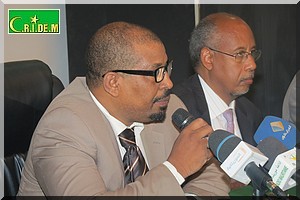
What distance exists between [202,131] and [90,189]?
32 centimetres

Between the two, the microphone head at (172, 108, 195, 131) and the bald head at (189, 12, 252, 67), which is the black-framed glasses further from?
the bald head at (189, 12, 252, 67)

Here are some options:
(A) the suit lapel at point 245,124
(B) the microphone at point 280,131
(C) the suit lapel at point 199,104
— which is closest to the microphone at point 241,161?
(B) the microphone at point 280,131

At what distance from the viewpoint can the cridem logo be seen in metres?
2.54

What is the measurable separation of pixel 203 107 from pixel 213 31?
1.19ft

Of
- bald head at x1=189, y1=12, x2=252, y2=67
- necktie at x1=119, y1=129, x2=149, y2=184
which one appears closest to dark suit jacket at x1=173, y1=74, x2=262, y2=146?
bald head at x1=189, y1=12, x2=252, y2=67

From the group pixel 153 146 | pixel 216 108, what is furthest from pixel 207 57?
pixel 153 146

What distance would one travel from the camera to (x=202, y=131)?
138cm

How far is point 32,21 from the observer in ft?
8.59

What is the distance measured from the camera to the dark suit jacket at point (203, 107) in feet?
7.09

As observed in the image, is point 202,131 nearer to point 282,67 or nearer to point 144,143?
point 144,143

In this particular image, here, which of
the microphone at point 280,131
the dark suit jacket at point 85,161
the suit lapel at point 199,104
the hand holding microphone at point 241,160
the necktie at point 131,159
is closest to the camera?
the hand holding microphone at point 241,160

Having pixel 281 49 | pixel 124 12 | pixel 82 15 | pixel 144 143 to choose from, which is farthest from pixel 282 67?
pixel 144 143

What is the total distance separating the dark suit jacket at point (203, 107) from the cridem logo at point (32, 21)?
813 millimetres
